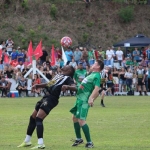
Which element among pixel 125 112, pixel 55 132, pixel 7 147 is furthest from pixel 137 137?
pixel 125 112

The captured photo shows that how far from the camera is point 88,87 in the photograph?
13.6m

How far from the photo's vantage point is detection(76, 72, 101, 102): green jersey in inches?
532

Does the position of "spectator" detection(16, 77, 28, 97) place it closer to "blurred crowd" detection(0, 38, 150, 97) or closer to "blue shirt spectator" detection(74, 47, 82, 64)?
"blurred crowd" detection(0, 38, 150, 97)

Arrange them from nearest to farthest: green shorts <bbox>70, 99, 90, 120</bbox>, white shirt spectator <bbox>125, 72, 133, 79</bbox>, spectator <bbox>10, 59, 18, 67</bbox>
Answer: green shorts <bbox>70, 99, 90, 120</bbox> < spectator <bbox>10, 59, 18, 67</bbox> < white shirt spectator <bbox>125, 72, 133, 79</bbox>

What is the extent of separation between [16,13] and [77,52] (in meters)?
11.2

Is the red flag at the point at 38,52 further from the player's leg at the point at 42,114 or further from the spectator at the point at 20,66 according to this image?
the player's leg at the point at 42,114

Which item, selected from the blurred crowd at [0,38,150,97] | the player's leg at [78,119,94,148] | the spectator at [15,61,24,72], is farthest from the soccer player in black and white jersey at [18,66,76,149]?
the spectator at [15,61,24,72]

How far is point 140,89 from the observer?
137 ft

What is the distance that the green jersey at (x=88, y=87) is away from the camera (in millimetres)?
13523

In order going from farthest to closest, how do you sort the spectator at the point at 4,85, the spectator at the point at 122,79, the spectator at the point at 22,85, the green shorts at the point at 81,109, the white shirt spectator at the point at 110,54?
1. the white shirt spectator at the point at 110,54
2. the spectator at the point at 122,79
3. the spectator at the point at 22,85
4. the spectator at the point at 4,85
5. the green shorts at the point at 81,109

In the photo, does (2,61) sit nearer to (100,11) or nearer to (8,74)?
(8,74)

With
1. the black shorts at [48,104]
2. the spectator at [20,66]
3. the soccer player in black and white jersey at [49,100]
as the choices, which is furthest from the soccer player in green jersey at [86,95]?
the spectator at [20,66]

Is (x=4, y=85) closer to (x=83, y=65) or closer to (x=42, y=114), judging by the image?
(x=83, y=65)

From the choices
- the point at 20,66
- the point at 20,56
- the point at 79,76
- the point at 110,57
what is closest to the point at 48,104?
the point at 79,76
